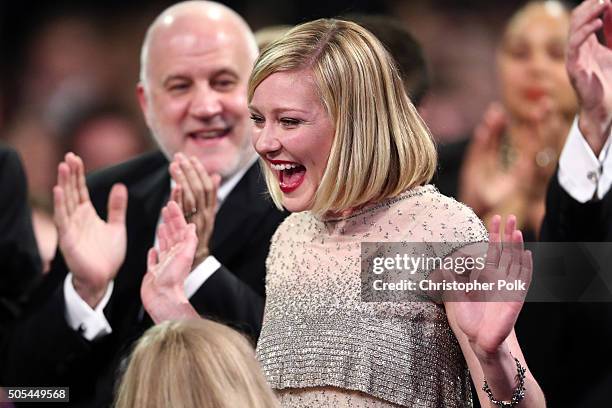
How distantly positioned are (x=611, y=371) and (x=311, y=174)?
1.16m

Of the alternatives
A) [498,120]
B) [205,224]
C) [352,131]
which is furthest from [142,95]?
[352,131]

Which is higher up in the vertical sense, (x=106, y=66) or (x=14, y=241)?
(x=106, y=66)

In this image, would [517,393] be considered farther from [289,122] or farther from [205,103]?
[205,103]

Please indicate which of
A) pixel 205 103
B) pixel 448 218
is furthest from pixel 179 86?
pixel 448 218

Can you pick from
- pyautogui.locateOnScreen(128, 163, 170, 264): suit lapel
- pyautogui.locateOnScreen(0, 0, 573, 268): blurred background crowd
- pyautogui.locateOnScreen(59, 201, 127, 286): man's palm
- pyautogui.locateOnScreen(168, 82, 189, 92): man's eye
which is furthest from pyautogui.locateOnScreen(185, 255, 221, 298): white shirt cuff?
pyautogui.locateOnScreen(0, 0, 573, 268): blurred background crowd

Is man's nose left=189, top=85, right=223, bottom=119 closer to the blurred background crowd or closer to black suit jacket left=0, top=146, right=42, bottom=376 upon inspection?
black suit jacket left=0, top=146, right=42, bottom=376

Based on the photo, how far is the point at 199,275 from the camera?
9.12 ft

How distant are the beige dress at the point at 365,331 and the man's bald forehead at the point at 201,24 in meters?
1.07

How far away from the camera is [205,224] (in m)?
2.82

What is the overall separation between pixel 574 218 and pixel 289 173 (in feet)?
2.54

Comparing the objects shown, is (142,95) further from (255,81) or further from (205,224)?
(255,81)

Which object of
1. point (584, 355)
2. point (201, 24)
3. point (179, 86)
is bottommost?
point (584, 355)

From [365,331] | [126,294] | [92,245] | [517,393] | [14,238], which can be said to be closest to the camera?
[517,393]

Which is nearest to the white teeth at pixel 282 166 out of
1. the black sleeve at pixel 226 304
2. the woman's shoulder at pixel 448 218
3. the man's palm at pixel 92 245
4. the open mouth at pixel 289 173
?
the open mouth at pixel 289 173
